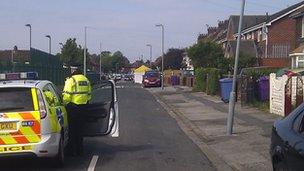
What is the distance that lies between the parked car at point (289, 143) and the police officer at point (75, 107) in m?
5.31

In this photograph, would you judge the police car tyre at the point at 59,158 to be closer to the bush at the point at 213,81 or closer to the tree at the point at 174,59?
the bush at the point at 213,81

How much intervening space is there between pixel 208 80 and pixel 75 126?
25954 mm

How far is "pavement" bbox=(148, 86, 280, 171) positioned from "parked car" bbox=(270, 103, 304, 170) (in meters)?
3.15

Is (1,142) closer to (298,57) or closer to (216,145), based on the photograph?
(216,145)

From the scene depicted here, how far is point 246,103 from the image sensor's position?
84.0 feet

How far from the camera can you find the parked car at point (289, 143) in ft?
20.2

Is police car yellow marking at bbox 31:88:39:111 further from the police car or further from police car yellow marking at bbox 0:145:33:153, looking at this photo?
police car yellow marking at bbox 0:145:33:153

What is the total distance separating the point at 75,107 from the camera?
1185cm

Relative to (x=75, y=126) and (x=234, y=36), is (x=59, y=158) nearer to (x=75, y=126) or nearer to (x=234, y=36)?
(x=75, y=126)

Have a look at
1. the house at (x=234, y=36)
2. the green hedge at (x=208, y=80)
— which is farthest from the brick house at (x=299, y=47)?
the house at (x=234, y=36)

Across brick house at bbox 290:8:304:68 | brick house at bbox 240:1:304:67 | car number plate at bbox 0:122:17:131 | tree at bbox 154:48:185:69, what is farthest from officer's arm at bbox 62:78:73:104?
tree at bbox 154:48:185:69

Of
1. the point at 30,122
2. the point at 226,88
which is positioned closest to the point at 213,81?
the point at 226,88

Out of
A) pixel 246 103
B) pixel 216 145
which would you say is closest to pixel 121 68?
pixel 246 103

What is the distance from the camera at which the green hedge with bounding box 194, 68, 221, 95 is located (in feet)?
115
